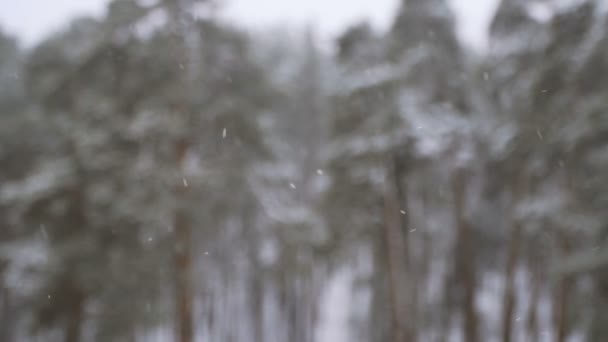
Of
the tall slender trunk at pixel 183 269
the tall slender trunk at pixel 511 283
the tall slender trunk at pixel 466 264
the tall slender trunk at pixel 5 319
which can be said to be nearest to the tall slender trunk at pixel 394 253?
the tall slender trunk at pixel 466 264

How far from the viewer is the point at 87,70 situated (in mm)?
9242

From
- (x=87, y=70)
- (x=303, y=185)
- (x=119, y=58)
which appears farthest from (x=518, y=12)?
(x=303, y=185)

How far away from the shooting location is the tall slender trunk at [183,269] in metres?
8.40

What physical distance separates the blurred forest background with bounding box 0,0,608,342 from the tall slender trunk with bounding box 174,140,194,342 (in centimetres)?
3

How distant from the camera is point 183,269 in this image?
8.59 metres

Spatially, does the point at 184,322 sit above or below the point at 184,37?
below

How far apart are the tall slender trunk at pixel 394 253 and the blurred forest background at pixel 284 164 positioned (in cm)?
5

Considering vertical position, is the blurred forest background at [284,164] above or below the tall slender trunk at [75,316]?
above

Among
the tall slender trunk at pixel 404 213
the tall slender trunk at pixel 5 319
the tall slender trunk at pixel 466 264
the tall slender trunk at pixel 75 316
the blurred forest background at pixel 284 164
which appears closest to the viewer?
the blurred forest background at pixel 284 164

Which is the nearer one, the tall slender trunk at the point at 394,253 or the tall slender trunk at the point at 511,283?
the tall slender trunk at the point at 511,283

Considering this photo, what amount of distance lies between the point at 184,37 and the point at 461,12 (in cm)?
777

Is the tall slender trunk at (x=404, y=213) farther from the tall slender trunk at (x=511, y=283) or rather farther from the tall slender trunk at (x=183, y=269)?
the tall slender trunk at (x=183, y=269)

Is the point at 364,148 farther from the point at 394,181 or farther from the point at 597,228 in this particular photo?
the point at 597,228

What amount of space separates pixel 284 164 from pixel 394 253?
3338 mm
